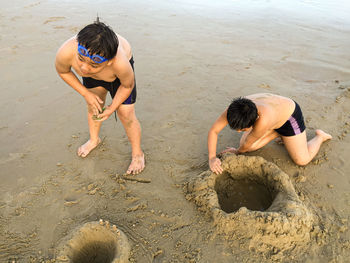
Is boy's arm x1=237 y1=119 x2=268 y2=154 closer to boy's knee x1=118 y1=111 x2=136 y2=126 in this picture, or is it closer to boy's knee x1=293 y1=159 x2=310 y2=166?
boy's knee x1=293 y1=159 x2=310 y2=166

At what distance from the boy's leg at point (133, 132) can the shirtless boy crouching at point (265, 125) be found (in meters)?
0.73

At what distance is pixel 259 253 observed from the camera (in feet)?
6.10

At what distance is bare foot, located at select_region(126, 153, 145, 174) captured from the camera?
2.55 metres

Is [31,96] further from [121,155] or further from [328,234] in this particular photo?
[328,234]

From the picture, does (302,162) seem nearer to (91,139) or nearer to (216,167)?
(216,167)

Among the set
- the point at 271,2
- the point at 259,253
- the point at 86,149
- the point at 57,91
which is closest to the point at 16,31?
the point at 57,91

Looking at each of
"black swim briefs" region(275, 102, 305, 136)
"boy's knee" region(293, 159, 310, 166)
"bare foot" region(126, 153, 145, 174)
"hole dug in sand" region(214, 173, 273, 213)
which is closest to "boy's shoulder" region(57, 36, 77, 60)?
"bare foot" region(126, 153, 145, 174)

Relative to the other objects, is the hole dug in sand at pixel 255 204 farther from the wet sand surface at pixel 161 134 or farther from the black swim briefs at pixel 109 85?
the black swim briefs at pixel 109 85

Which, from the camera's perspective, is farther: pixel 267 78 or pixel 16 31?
pixel 16 31

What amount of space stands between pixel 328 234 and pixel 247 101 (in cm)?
125

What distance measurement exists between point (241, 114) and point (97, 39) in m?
1.27

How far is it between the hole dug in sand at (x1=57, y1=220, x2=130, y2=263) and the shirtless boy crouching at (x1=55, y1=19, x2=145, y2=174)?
2.41 feet

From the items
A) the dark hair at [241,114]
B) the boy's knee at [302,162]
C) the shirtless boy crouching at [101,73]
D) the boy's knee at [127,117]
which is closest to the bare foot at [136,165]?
the shirtless boy crouching at [101,73]

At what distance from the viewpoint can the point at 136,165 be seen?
2.59 m
